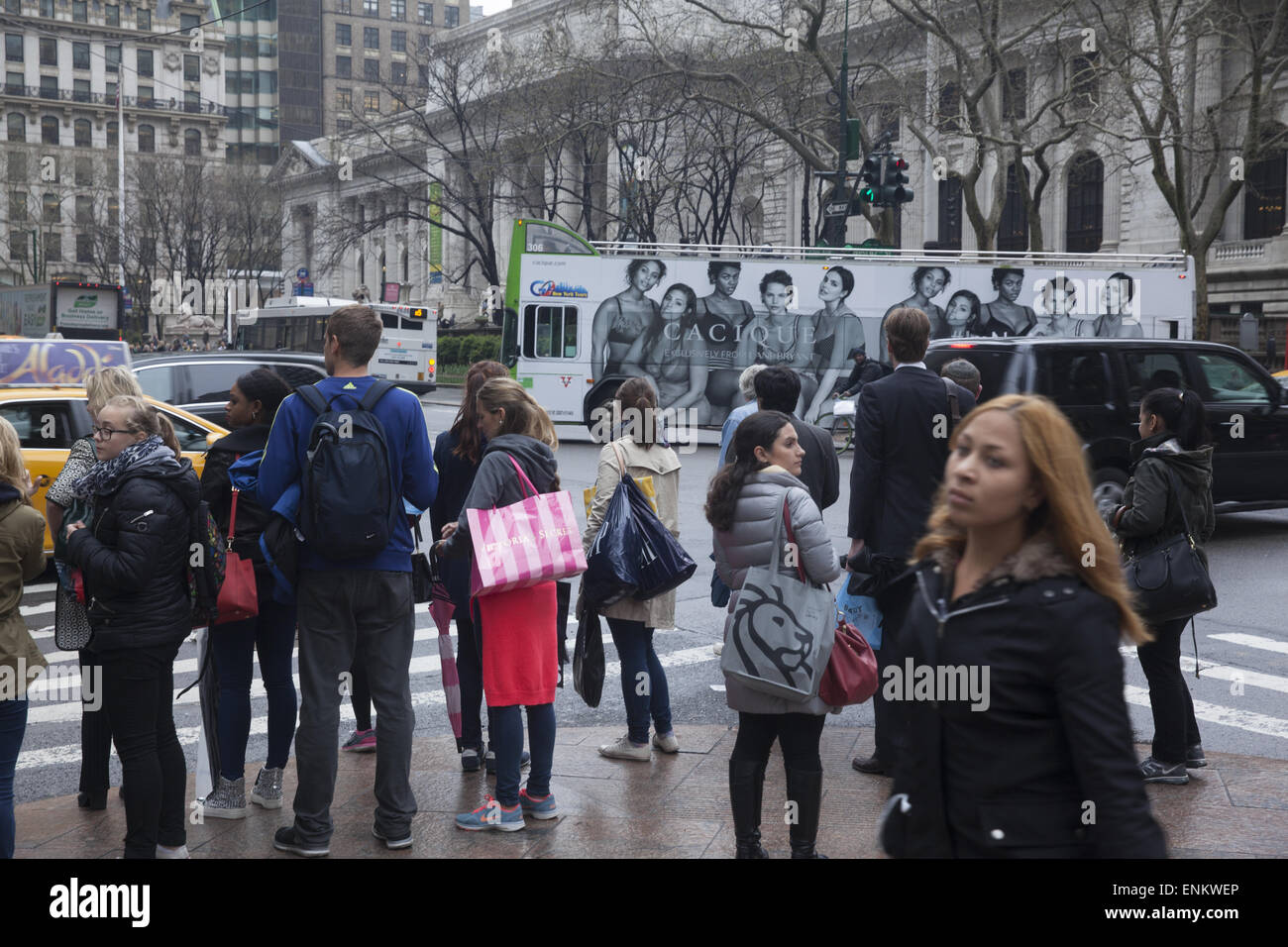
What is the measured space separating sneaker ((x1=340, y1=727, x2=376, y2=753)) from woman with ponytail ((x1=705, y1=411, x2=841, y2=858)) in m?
2.41

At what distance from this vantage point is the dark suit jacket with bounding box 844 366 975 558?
5.56 metres

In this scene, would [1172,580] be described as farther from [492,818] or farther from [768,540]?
[492,818]

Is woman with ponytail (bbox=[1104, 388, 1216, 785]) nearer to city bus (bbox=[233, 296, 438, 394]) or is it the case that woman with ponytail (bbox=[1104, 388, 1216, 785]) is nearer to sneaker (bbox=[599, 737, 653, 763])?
sneaker (bbox=[599, 737, 653, 763])

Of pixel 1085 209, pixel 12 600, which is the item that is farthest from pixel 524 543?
pixel 1085 209

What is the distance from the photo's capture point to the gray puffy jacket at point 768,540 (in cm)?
441

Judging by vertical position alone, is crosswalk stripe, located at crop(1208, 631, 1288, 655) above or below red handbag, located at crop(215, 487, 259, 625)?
below

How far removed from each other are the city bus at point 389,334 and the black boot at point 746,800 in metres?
33.3

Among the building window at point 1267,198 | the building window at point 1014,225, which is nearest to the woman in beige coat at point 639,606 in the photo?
the building window at point 1267,198

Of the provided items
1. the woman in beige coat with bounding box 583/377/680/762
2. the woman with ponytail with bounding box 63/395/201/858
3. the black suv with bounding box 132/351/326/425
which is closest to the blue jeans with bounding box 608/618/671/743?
the woman in beige coat with bounding box 583/377/680/762

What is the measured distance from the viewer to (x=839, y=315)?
2388 cm

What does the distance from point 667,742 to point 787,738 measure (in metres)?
2.01

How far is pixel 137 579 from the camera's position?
4371 mm
